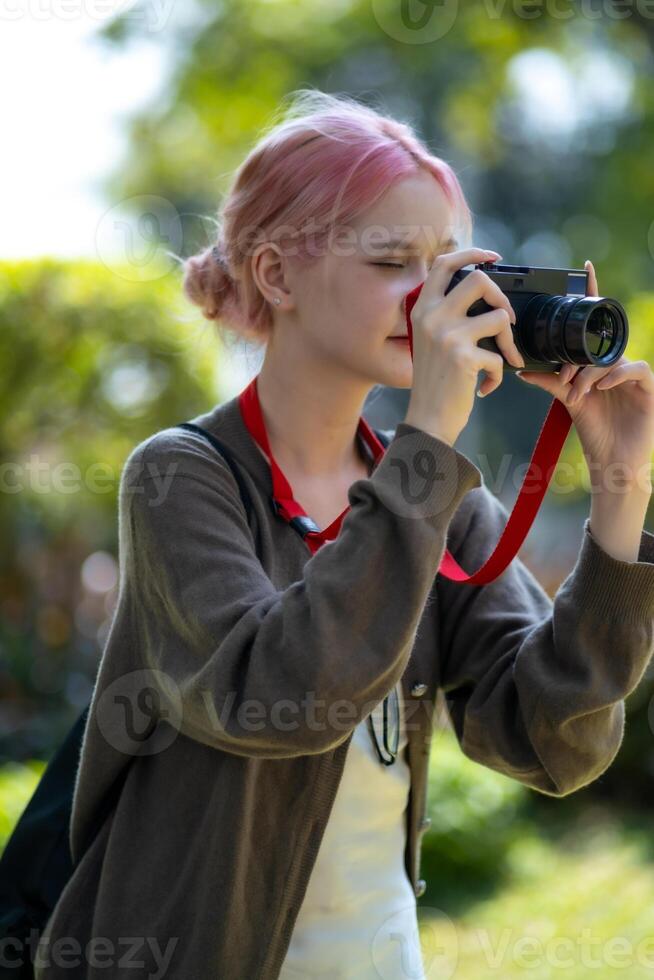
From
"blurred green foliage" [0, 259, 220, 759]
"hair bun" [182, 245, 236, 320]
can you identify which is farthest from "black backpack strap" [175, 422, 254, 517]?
"blurred green foliage" [0, 259, 220, 759]

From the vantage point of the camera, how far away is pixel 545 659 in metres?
1.75

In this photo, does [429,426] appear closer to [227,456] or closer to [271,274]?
[227,456]

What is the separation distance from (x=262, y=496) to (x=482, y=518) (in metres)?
0.43

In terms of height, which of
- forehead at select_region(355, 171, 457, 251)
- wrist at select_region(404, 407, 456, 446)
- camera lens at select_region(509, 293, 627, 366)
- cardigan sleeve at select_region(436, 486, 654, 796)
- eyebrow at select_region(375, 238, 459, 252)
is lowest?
cardigan sleeve at select_region(436, 486, 654, 796)

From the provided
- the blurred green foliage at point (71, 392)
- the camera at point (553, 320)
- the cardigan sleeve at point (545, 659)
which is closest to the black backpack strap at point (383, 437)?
the cardigan sleeve at point (545, 659)

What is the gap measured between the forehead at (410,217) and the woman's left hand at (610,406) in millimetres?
229

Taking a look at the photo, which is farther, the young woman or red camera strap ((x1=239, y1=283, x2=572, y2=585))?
red camera strap ((x1=239, y1=283, x2=572, y2=585))

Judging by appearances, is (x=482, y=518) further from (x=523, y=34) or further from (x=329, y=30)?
(x=329, y=30)

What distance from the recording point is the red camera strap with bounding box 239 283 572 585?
68.1 inches

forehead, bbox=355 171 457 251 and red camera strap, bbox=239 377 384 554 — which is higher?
forehead, bbox=355 171 457 251

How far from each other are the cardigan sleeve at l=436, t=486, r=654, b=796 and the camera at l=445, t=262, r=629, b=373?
0.96 ft

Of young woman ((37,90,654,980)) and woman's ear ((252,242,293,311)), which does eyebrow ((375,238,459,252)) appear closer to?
young woman ((37,90,654,980))

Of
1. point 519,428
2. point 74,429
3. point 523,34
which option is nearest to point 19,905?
point 74,429

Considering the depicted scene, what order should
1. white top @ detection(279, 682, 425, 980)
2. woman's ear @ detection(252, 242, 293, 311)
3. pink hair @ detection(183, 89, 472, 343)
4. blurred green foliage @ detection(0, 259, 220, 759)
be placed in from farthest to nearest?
blurred green foliage @ detection(0, 259, 220, 759)
woman's ear @ detection(252, 242, 293, 311)
pink hair @ detection(183, 89, 472, 343)
white top @ detection(279, 682, 425, 980)
